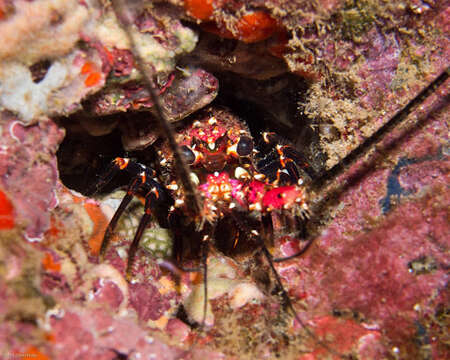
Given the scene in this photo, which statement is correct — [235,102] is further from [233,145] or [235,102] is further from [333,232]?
[333,232]

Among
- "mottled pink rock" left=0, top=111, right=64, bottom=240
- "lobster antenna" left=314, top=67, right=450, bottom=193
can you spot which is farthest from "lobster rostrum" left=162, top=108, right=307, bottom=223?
"mottled pink rock" left=0, top=111, right=64, bottom=240

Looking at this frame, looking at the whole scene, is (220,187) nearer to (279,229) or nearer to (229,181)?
(229,181)

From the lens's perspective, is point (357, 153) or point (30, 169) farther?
point (357, 153)

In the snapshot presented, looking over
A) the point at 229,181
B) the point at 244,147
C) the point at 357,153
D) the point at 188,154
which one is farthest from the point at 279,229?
the point at 188,154

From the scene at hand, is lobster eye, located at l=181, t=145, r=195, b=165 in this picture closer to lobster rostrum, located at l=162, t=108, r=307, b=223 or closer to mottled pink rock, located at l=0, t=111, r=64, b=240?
lobster rostrum, located at l=162, t=108, r=307, b=223

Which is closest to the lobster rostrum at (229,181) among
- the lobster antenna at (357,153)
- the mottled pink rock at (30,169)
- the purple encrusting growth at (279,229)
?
the lobster antenna at (357,153)

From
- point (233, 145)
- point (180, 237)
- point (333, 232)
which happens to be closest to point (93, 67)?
point (233, 145)

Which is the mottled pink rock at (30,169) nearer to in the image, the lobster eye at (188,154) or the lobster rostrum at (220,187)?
the lobster rostrum at (220,187)

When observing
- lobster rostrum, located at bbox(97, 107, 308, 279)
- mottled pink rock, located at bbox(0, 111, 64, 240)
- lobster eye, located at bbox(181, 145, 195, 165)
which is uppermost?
mottled pink rock, located at bbox(0, 111, 64, 240)

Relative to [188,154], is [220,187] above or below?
below

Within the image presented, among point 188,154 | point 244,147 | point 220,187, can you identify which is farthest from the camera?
point 244,147

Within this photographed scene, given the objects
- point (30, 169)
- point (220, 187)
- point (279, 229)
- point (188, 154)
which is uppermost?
point (30, 169)

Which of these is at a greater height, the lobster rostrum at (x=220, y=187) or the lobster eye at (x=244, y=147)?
the lobster eye at (x=244, y=147)
